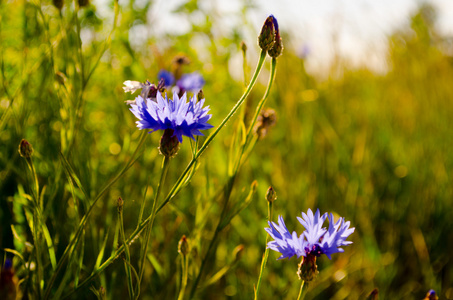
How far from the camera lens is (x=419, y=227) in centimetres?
140

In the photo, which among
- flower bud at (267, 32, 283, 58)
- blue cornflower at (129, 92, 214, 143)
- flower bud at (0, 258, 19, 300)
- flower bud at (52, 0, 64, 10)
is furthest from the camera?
flower bud at (52, 0, 64, 10)

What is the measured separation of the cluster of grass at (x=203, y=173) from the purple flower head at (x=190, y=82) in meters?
0.08

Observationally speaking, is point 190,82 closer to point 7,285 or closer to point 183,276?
point 183,276

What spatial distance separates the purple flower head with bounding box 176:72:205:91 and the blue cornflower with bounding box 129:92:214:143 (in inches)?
22.7

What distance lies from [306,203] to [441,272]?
46 centimetres

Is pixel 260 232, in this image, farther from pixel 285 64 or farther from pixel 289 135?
pixel 285 64

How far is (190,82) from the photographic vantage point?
1.17 m

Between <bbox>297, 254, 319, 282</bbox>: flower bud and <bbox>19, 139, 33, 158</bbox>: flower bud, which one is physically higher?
<bbox>297, 254, 319, 282</bbox>: flower bud

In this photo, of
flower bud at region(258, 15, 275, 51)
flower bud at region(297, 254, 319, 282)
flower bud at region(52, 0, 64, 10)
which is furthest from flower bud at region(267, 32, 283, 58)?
flower bud at region(52, 0, 64, 10)

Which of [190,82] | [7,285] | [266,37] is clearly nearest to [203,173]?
[190,82]

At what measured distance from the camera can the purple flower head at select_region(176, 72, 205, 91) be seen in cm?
115

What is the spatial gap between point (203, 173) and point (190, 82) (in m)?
0.32

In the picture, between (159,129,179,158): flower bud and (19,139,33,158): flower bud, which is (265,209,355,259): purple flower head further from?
(19,139,33,158): flower bud

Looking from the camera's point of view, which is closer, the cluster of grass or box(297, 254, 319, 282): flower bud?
box(297, 254, 319, 282): flower bud
